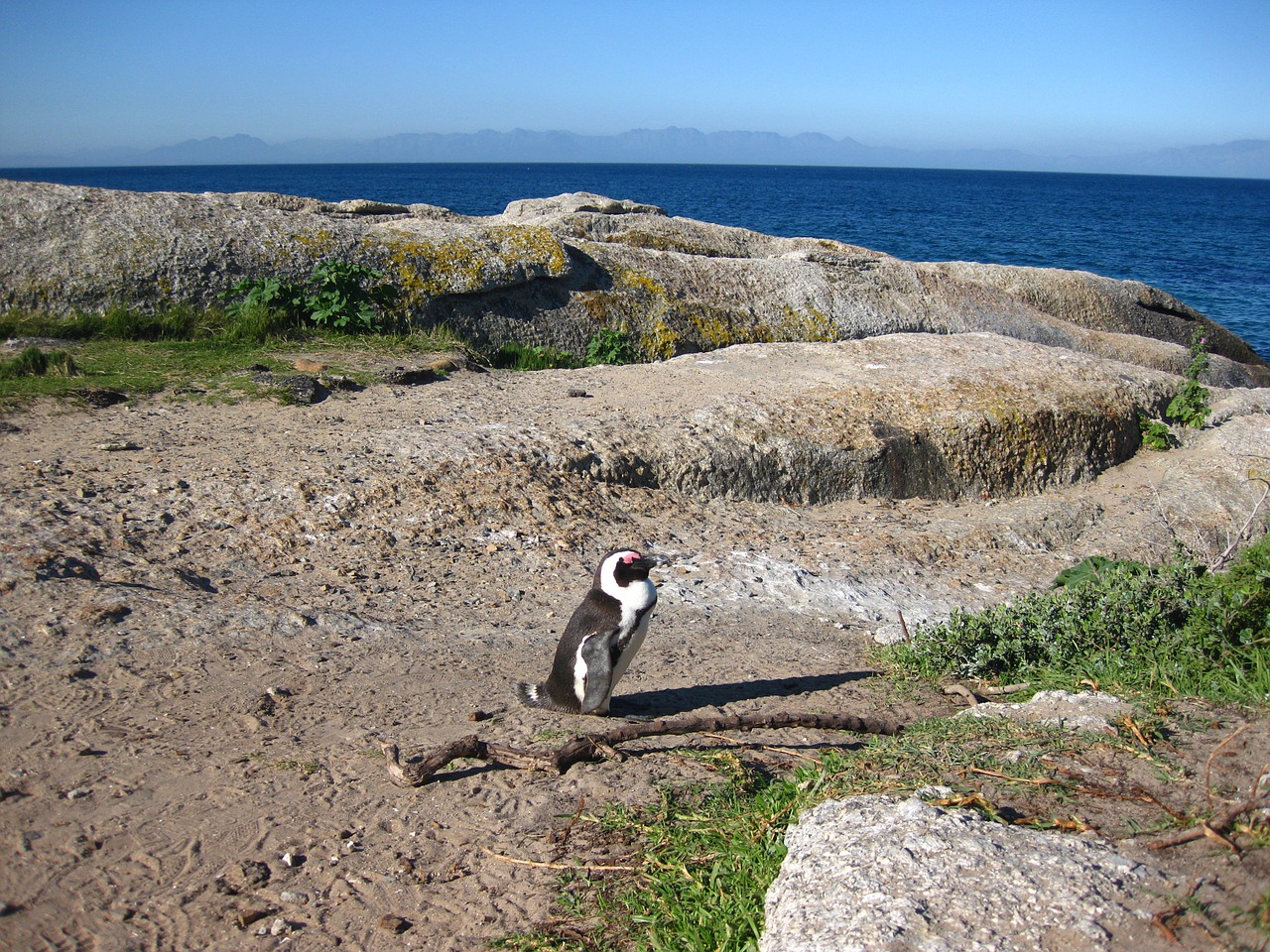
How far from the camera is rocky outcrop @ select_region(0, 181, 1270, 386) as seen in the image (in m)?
9.59

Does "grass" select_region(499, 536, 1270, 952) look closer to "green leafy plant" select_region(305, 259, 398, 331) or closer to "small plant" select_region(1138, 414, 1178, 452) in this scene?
"small plant" select_region(1138, 414, 1178, 452)

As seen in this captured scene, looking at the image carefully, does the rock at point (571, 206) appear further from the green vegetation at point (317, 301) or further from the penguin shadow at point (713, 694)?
the penguin shadow at point (713, 694)

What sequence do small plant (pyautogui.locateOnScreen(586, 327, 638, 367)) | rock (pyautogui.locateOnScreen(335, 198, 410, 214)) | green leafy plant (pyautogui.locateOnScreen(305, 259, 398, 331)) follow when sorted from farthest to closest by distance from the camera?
1. rock (pyautogui.locateOnScreen(335, 198, 410, 214))
2. small plant (pyautogui.locateOnScreen(586, 327, 638, 367))
3. green leafy plant (pyautogui.locateOnScreen(305, 259, 398, 331))

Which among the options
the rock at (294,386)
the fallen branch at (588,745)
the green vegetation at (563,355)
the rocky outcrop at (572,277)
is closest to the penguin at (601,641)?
the fallen branch at (588,745)

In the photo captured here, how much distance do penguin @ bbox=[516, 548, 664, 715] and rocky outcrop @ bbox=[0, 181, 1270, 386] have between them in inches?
255

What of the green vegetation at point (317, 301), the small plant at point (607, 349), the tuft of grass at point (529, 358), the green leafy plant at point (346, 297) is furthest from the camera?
the small plant at point (607, 349)

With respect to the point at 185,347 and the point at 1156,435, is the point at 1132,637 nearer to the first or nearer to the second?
the point at 1156,435

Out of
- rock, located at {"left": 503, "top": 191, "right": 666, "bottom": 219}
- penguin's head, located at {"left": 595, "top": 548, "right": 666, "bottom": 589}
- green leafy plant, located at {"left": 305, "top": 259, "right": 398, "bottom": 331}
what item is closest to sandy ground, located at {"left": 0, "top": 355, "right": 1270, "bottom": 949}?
penguin's head, located at {"left": 595, "top": 548, "right": 666, "bottom": 589}

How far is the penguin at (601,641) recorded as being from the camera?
15.3 feet

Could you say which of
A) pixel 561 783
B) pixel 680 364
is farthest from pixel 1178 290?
pixel 561 783

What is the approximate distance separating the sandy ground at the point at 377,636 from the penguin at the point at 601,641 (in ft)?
0.62

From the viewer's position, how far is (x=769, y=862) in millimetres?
3117

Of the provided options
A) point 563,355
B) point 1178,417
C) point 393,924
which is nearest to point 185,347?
point 563,355

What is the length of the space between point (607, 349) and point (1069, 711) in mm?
7901
